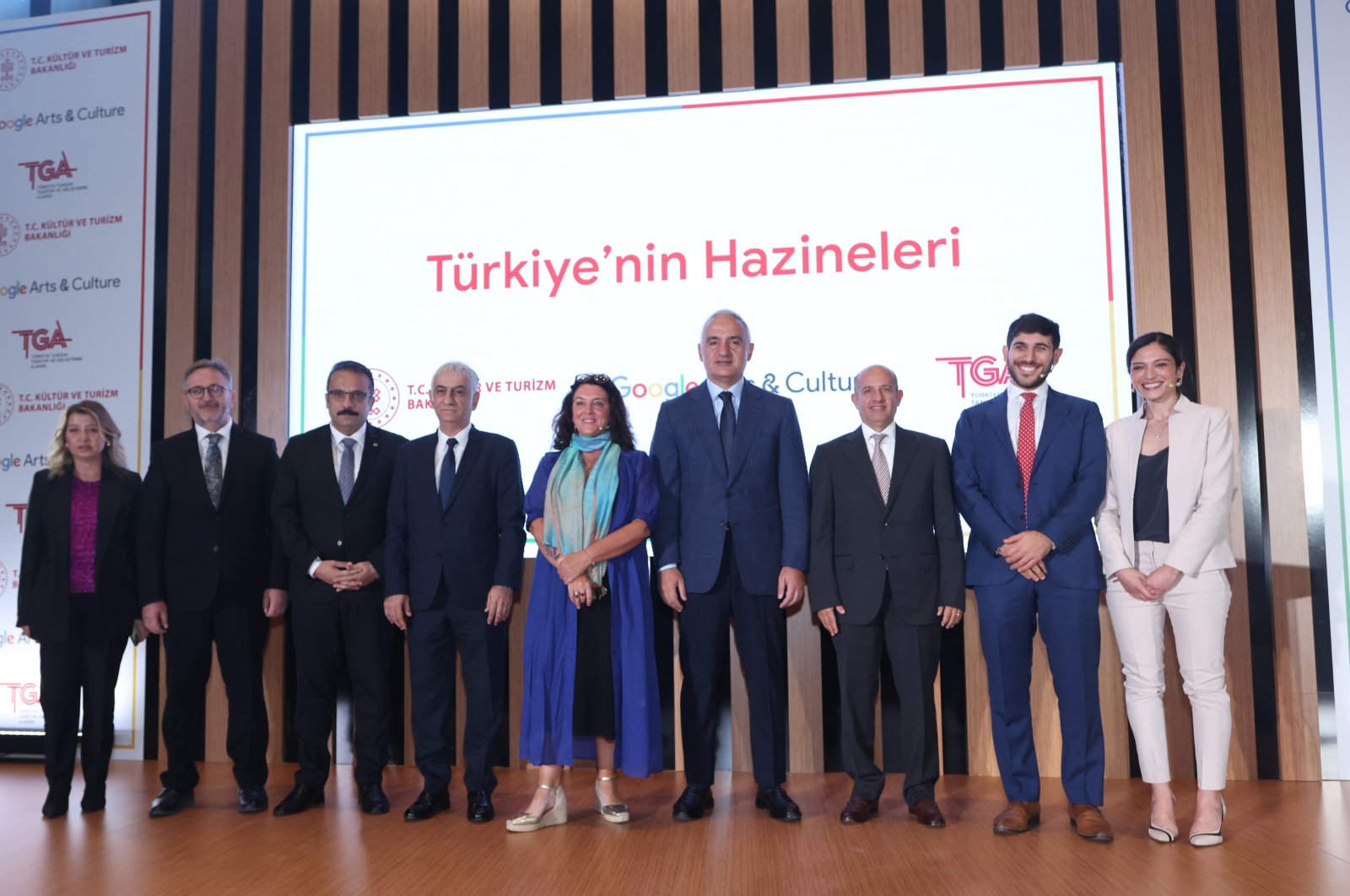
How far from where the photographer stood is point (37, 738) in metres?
A: 4.96

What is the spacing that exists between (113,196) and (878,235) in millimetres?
3807

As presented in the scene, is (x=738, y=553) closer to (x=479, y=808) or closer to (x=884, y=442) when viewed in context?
(x=884, y=442)

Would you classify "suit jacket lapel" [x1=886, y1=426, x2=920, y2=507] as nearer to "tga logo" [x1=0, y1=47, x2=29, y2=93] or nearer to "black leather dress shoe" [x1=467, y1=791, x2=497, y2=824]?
"black leather dress shoe" [x1=467, y1=791, x2=497, y2=824]

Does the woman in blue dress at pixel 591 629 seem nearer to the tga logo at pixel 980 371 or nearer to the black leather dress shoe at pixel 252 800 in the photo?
the black leather dress shoe at pixel 252 800

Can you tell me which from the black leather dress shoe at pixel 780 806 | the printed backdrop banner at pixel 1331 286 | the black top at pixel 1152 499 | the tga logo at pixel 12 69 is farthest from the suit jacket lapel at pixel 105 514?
the printed backdrop banner at pixel 1331 286

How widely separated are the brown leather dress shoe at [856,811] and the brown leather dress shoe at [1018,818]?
0.41 meters

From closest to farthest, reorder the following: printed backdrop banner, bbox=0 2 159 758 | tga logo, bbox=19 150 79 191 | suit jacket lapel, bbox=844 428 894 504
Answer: suit jacket lapel, bbox=844 428 894 504, printed backdrop banner, bbox=0 2 159 758, tga logo, bbox=19 150 79 191

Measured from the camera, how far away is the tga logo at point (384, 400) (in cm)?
479

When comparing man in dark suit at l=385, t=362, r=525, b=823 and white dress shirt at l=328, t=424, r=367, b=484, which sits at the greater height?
white dress shirt at l=328, t=424, r=367, b=484

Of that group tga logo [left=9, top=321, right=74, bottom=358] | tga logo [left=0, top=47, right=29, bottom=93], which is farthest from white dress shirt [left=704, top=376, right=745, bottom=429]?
tga logo [left=0, top=47, right=29, bottom=93]

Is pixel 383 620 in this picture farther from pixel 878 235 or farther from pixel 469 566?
pixel 878 235

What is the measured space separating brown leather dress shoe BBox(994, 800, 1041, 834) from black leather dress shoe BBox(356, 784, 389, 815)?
6.92 feet

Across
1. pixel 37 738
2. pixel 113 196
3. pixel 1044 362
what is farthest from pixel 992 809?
pixel 113 196

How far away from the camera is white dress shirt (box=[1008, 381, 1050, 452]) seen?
3.47 metres
